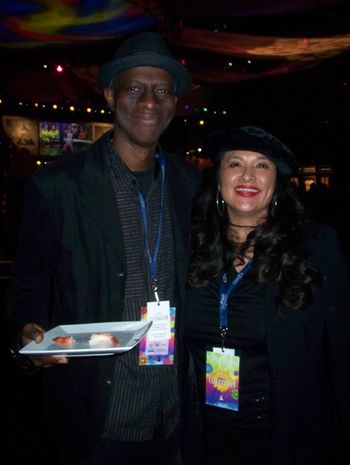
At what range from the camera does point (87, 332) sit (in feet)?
6.29

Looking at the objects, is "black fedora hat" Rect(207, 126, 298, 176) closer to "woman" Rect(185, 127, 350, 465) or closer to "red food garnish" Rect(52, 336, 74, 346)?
"woman" Rect(185, 127, 350, 465)

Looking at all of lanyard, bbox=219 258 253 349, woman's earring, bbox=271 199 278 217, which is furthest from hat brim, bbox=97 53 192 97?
lanyard, bbox=219 258 253 349

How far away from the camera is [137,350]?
219 cm

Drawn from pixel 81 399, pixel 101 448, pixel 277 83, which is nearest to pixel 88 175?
pixel 81 399

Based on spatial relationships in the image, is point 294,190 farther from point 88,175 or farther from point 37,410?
point 37,410

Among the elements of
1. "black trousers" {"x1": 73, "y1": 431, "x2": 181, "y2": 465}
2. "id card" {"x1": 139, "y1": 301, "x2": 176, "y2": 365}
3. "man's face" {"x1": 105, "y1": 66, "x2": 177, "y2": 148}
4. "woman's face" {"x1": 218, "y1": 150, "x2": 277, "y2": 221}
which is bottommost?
"black trousers" {"x1": 73, "y1": 431, "x2": 181, "y2": 465}

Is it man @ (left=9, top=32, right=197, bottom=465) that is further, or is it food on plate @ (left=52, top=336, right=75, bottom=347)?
man @ (left=9, top=32, right=197, bottom=465)

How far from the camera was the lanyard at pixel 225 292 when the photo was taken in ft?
7.42

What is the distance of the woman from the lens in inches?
86.4

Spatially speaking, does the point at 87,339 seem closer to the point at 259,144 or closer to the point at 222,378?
the point at 222,378

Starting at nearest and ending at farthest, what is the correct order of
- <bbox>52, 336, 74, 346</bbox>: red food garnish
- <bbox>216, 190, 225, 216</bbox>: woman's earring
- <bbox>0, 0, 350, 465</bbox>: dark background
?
<bbox>52, 336, 74, 346</bbox>: red food garnish < <bbox>216, 190, 225, 216</bbox>: woman's earring < <bbox>0, 0, 350, 465</bbox>: dark background

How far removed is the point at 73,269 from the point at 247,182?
0.97 metres

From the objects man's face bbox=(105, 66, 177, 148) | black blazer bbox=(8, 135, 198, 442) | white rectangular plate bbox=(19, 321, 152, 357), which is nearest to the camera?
white rectangular plate bbox=(19, 321, 152, 357)

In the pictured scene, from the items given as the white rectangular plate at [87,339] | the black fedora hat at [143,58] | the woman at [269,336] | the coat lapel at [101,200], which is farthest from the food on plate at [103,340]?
the black fedora hat at [143,58]
